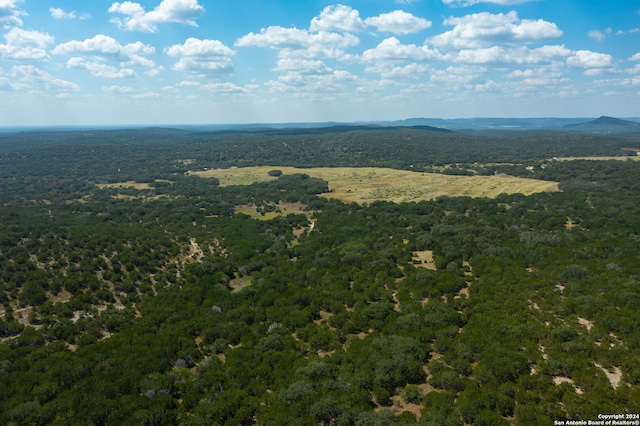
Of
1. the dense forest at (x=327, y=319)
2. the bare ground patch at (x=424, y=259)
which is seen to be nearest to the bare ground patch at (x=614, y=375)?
the dense forest at (x=327, y=319)

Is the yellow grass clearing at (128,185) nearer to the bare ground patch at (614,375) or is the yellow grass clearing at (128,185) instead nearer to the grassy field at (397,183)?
the grassy field at (397,183)

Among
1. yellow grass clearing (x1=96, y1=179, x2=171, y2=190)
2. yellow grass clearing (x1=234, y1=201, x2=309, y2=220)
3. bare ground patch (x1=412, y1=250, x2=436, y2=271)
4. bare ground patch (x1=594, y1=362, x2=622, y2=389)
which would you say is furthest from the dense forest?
yellow grass clearing (x1=96, y1=179, x2=171, y2=190)

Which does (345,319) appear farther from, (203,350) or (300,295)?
(203,350)

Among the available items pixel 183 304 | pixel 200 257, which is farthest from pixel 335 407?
pixel 200 257

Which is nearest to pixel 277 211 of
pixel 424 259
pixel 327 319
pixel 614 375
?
pixel 424 259

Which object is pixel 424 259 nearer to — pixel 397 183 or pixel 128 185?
pixel 397 183

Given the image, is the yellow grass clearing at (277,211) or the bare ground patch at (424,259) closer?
the bare ground patch at (424,259)

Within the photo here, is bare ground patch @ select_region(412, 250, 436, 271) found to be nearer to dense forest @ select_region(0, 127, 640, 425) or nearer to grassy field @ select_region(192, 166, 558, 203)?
dense forest @ select_region(0, 127, 640, 425)
